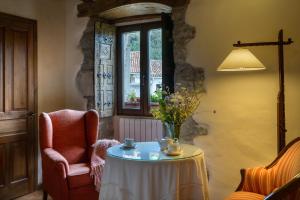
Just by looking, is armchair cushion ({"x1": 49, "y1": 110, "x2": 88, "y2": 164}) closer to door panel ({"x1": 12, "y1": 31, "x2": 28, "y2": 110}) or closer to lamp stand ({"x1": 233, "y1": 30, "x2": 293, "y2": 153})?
door panel ({"x1": 12, "y1": 31, "x2": 28, "y2": 110})

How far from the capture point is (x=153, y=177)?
2.30 m

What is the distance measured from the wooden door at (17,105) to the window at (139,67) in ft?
3.81

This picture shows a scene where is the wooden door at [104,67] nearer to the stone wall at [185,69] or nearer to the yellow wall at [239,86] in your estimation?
the stone wall at [185,69]

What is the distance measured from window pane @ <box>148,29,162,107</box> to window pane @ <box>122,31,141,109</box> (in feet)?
0.59

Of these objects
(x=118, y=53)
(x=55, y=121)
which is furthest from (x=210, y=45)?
(x=55, y=121)

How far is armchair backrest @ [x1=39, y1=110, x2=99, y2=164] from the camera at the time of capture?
11.3 ft

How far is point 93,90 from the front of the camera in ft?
13.4

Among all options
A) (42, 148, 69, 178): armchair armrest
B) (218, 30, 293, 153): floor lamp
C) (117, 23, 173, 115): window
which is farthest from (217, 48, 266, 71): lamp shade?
(42, 148, 69, 178): armchair armrest

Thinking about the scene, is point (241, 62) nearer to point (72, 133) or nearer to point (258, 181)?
point (258, 181)

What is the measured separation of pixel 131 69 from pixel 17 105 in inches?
59.9

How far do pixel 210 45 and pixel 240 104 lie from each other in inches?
26.6

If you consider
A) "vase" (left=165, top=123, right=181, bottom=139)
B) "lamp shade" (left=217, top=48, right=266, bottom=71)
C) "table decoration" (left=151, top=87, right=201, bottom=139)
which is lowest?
"vase" (left=165, top=123, right=181, bottom=139)

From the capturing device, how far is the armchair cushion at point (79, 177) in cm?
300

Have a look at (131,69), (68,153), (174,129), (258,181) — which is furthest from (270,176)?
(131,69)
